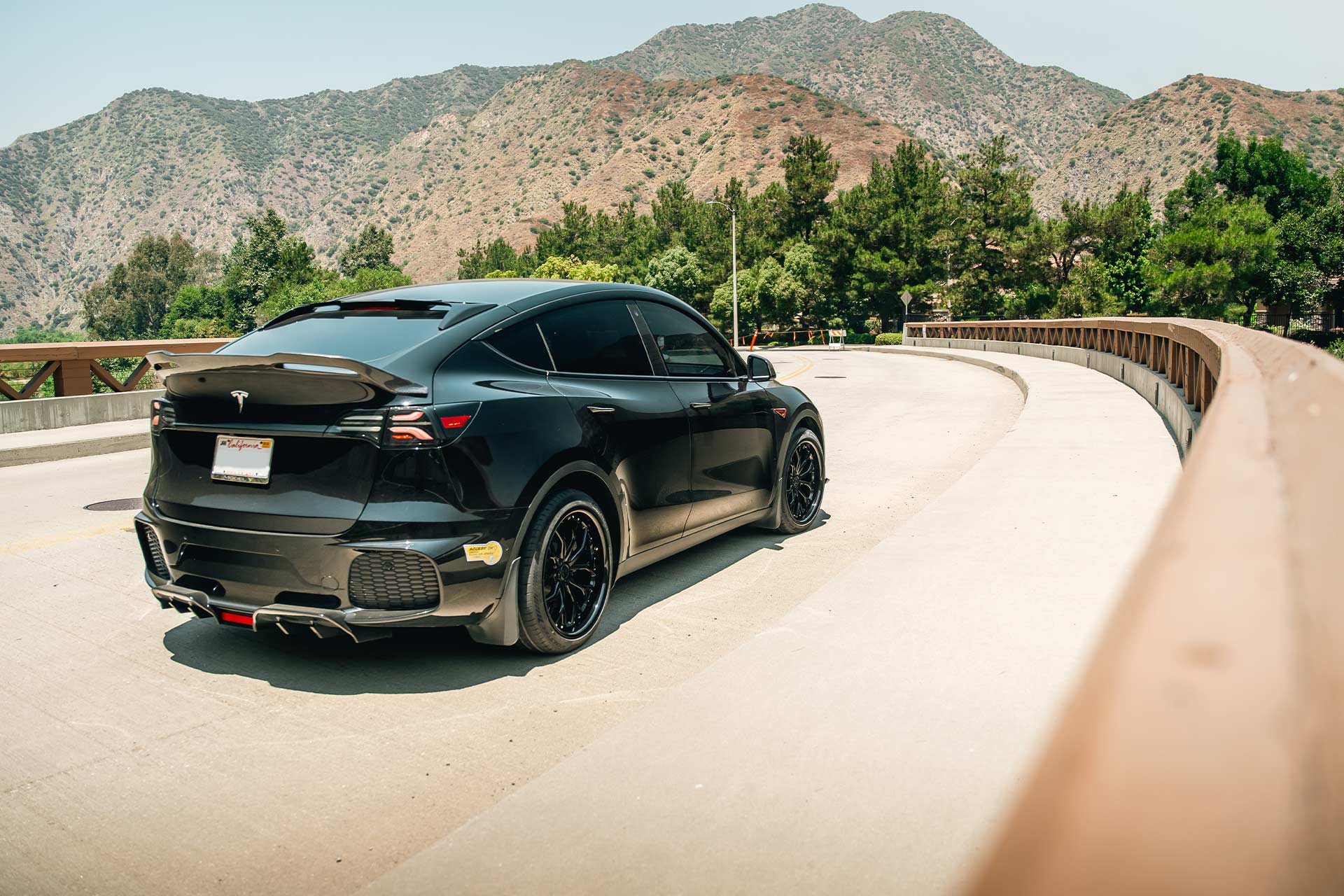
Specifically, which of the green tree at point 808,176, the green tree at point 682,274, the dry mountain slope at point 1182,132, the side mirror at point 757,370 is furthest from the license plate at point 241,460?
the dry mountain slope at point 1182,132

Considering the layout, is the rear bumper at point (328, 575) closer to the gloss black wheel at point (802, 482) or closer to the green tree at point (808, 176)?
the gloss black wheel at point (802, 482)

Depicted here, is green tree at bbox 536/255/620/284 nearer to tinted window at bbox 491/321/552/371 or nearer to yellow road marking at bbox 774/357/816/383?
yellow road marking at bbox 774/357/816/383

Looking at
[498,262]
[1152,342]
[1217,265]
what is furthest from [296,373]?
[498,262]

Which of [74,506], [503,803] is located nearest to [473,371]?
[503,803]

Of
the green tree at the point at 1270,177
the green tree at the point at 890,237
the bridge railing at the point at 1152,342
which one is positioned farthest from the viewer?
the green tree at the point at 1270,177

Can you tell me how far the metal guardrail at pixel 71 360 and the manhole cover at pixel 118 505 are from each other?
6.92 m

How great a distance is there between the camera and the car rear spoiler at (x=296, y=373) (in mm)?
4566

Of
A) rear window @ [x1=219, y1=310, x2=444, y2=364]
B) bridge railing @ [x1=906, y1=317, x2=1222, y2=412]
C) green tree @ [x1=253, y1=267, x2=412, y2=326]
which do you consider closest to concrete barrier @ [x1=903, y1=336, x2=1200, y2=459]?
bridge railing @ [x1=906, y1=317, x2=1222, y2=412]

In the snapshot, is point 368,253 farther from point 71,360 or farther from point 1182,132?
point 71,360

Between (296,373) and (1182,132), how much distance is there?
182 metres

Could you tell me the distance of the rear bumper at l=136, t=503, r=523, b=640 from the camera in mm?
4559

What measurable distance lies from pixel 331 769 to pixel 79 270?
745ft

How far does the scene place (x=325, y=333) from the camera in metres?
5.27

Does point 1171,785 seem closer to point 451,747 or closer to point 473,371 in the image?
point 451,747
